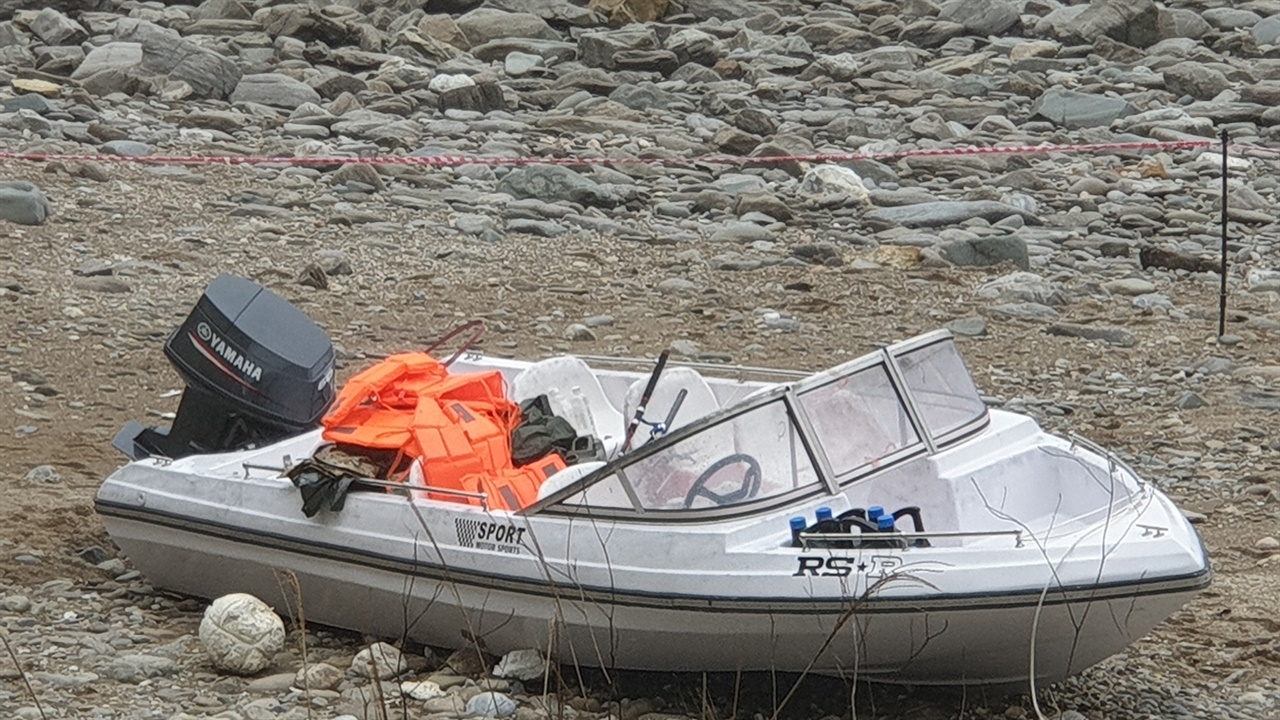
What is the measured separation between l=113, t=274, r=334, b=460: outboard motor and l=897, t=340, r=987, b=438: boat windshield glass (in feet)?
7.16

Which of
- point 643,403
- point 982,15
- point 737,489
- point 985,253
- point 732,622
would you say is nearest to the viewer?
point 732,622

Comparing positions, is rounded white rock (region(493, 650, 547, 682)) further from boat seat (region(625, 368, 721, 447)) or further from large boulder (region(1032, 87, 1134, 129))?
large boulder (region(1032, 87, 1134, 129))

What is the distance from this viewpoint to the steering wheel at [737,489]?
5730 millimetres

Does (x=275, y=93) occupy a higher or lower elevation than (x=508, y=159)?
higher

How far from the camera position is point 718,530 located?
5590 millimetres

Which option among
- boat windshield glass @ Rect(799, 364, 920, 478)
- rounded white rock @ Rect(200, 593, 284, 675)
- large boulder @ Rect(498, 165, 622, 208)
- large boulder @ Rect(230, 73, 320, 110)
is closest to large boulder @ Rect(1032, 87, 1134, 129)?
large boulder @ Rect(498, 165, 622, 208)

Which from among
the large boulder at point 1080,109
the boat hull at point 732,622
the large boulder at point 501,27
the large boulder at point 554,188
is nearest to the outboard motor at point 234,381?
the boat hull at point 732,622

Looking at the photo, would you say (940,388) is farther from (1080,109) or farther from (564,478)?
(1080,109)

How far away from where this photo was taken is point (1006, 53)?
778 inches

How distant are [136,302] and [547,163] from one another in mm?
4036

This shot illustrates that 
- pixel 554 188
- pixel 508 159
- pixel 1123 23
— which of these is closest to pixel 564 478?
pixel 554 188

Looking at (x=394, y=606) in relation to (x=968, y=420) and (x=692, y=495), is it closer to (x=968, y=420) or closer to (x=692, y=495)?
(x=692, y=495)

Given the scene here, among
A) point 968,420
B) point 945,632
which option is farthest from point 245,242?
point 945,632

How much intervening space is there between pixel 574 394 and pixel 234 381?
1.24m
